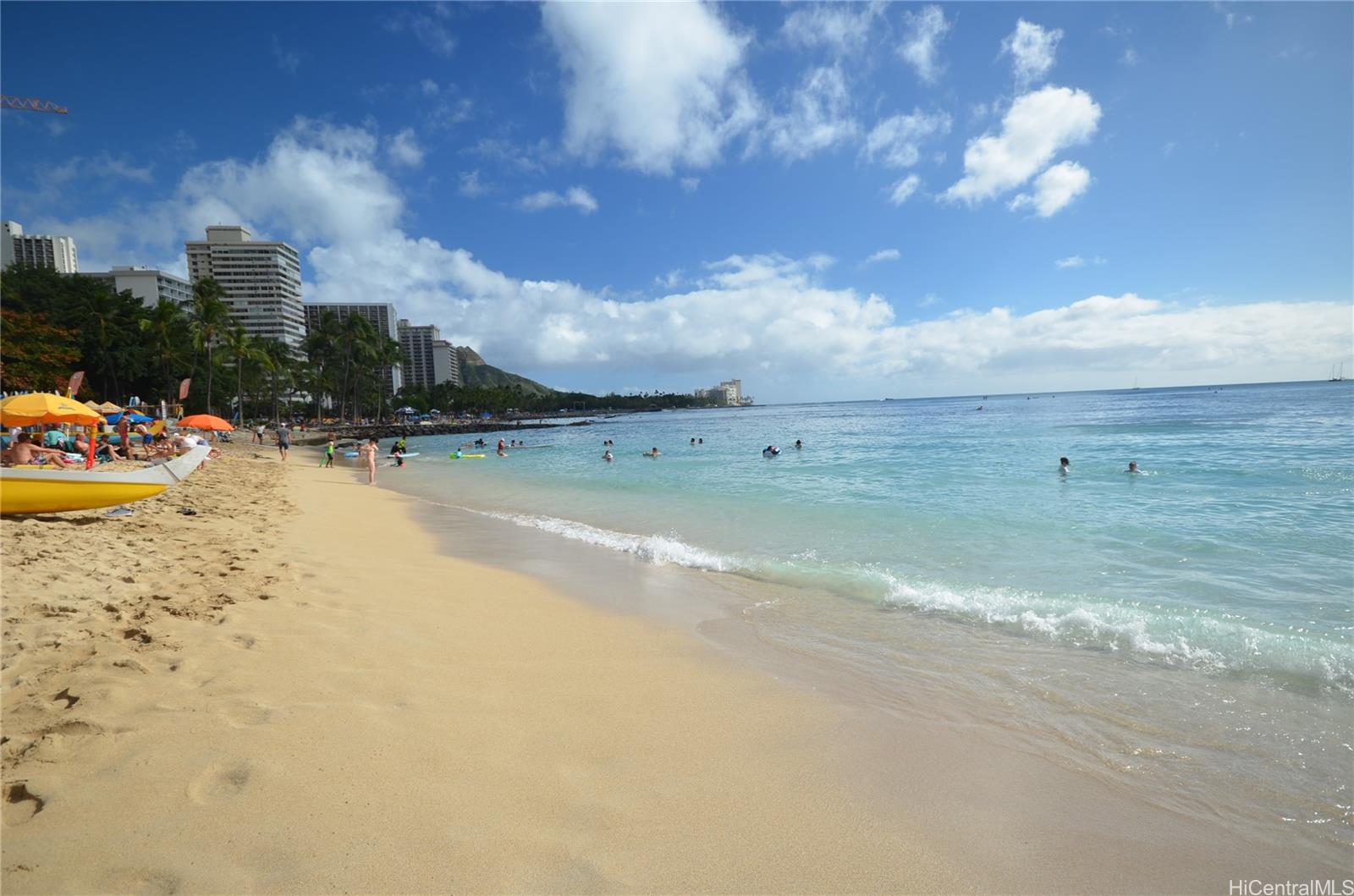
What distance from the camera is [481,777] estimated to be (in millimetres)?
2744

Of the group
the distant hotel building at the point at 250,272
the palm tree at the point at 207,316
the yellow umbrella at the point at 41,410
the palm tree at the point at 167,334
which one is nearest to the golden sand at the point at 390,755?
the yellow umbrella at the point at 41,410

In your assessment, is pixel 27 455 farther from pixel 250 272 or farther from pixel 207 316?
pixel 250 272

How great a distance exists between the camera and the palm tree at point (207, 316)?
4344cm

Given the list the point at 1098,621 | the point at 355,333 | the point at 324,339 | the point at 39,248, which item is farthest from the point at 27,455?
the point at 39,248

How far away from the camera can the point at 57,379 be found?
96.6 ft

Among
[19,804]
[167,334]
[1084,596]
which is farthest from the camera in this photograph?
[167,334]

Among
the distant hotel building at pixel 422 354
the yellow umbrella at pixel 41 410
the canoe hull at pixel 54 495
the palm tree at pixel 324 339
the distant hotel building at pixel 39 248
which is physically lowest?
the canoe hull at pixel 54 495

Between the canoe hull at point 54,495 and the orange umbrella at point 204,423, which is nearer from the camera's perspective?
the canoe hull at point 54,495

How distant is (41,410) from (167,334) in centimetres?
4764

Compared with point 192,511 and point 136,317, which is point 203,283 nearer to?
point 136,317

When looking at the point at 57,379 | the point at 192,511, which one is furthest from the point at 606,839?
the point at 57,379

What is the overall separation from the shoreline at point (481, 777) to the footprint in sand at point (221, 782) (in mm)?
10

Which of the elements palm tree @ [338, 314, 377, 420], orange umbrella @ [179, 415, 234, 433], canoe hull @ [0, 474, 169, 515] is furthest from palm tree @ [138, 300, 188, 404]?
canoe hull @ [0, 474, 169, 515]

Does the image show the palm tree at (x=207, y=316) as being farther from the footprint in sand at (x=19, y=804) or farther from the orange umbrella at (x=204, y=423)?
the footprint in sand at (x=19, y=804)
